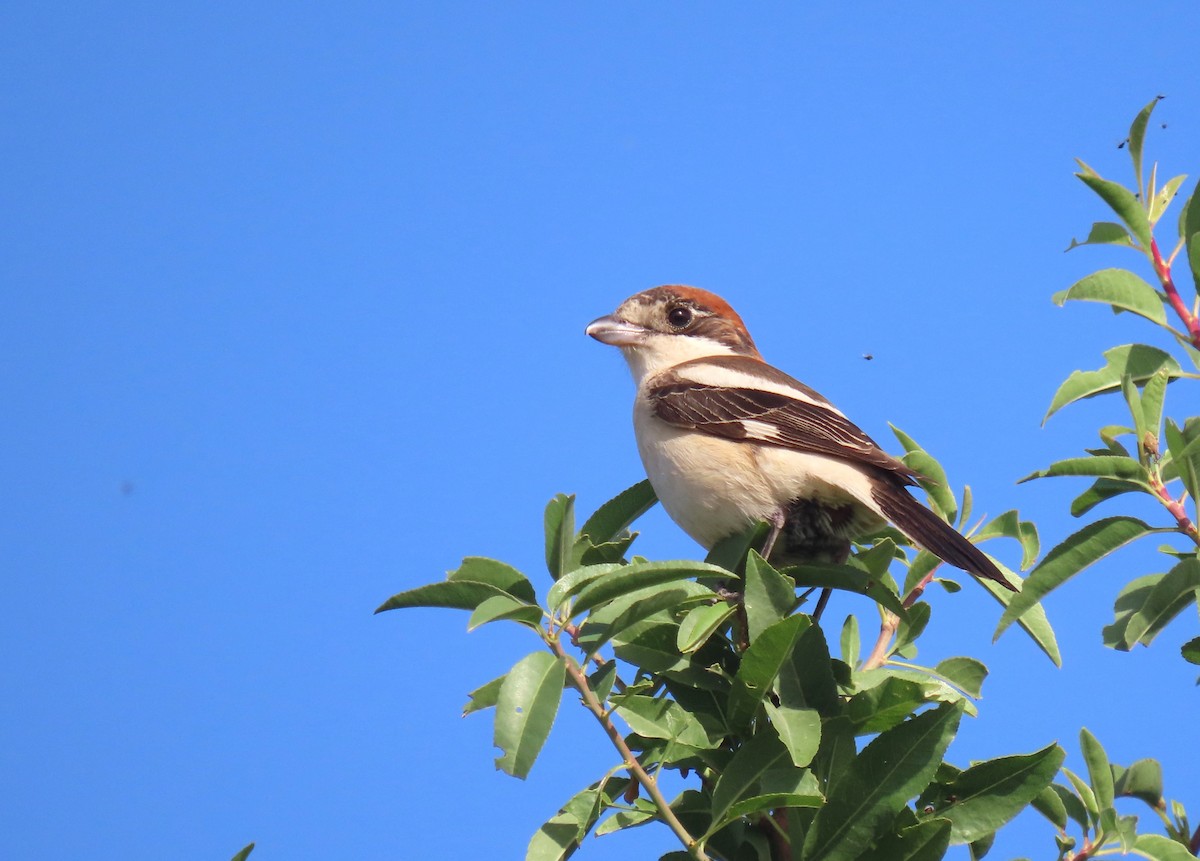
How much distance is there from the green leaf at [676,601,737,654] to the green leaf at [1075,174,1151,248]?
162 centimetres

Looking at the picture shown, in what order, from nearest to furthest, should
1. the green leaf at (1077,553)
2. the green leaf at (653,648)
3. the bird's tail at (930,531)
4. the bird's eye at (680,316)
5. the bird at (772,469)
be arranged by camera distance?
the green leaf at (1077,553) → the green leaf at (653,648) → the bird's tail at (930,531) → the bird at (772,469) → the bird's eye at (680,316)

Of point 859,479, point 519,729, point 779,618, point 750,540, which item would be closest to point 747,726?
point 779,618

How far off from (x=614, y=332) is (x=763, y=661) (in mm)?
3175

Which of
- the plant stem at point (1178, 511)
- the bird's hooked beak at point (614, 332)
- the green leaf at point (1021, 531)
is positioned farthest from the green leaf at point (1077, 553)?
the bird's hooked beak at point (614, 332)

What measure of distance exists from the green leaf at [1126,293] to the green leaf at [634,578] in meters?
1.50

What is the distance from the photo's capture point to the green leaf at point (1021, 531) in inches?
151

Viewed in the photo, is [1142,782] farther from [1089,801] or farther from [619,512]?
[619,512]

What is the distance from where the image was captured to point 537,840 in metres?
2.83

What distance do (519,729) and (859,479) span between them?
2142mm

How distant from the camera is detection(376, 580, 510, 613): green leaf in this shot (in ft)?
8.39

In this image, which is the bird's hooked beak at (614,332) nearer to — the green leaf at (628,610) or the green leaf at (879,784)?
the green leaf at (628,610)

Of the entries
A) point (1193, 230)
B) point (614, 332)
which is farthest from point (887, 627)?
point (614, 332)

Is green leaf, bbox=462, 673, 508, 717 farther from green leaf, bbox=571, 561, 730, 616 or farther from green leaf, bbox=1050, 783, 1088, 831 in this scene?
green leaf, bbox=1050, 783, 1088, 831

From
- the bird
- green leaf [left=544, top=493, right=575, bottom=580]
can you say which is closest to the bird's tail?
the bird
